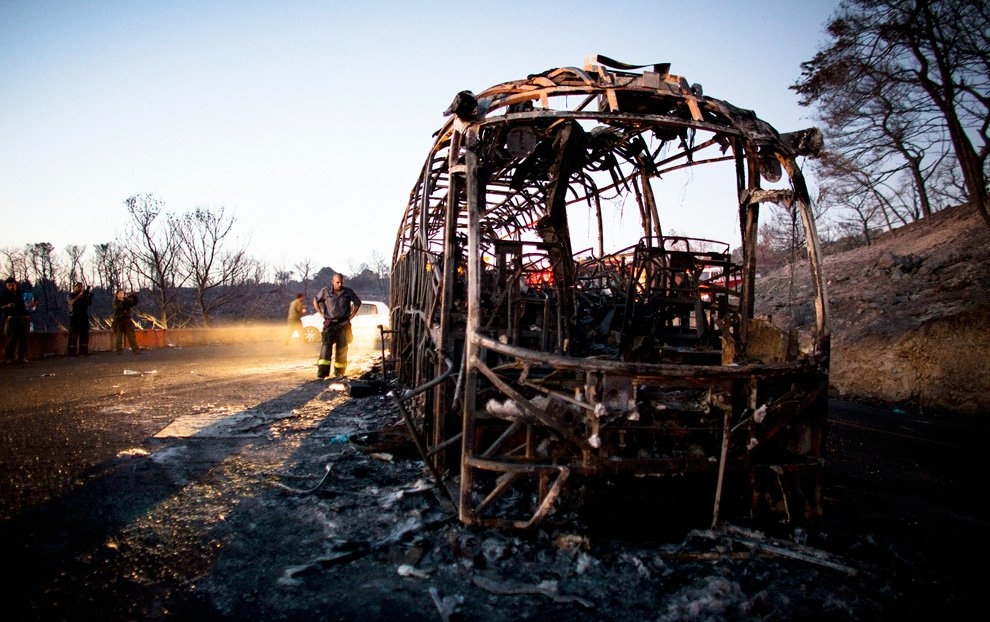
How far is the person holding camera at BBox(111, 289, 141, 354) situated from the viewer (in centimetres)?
1248

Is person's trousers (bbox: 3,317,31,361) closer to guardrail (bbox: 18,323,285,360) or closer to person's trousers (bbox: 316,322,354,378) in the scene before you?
guardrail (bbox: 18,323,285,360)

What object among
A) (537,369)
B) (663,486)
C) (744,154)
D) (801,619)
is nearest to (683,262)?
(744,154)

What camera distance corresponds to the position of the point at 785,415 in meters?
2.98

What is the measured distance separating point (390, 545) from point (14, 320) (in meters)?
13.1

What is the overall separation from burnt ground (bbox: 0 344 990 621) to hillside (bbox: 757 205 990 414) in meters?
3.32

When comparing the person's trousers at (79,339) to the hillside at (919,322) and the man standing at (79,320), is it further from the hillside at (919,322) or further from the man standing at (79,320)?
the hillside at (919,322)

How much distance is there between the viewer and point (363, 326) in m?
17.5

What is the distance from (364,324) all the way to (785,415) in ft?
53.6

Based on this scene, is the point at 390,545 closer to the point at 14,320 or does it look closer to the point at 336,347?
the point at 336,347

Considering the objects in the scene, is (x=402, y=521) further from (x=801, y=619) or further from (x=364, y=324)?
(x=364, y=324)

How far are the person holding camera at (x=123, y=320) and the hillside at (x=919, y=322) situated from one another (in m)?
16.8

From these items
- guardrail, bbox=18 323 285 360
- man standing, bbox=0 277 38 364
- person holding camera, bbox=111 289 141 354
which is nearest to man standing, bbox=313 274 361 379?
man standing, bbox=0 277 38 364

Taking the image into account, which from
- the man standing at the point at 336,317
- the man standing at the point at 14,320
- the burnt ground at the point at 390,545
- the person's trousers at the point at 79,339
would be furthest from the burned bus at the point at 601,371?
the person's trousers at the point at 79,339

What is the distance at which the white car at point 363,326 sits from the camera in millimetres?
17297
